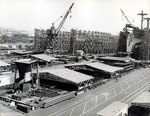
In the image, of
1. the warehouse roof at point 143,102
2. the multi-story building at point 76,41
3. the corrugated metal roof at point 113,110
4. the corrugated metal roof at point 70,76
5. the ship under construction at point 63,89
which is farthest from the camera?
the multi-story building at point 76,41

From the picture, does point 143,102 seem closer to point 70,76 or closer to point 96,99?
point 96,99

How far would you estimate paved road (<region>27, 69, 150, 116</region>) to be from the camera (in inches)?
536

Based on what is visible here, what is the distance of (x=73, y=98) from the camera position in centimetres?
1662

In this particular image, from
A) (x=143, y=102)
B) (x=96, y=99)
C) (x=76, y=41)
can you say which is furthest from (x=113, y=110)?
(x=76, y=41)

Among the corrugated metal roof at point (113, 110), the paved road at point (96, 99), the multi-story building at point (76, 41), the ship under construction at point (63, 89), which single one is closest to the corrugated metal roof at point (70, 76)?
the ship under construction at point (63, 89)

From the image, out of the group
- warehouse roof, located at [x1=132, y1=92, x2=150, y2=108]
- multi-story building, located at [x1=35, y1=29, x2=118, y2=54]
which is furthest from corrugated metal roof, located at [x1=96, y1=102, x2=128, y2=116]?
multi-story building, located at [x1=35, y1=29, x2=118, y2=54]

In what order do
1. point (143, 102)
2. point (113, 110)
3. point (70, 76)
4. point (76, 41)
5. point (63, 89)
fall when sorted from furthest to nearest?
1. point (76, 41)
2. point (70, 76)
3. point (63, 89)
4. point (143, 102)
5. point (113, 110)

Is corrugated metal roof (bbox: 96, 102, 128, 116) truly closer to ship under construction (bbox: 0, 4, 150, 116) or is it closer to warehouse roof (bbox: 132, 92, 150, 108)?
ship under construction (bbox: 0, 4, 150, 116)

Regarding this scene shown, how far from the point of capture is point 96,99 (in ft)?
54.3

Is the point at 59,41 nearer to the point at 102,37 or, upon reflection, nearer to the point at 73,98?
the point at 102,37

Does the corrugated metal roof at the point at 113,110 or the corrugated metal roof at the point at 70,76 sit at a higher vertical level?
the corrugated metal roof at the point at 70,76

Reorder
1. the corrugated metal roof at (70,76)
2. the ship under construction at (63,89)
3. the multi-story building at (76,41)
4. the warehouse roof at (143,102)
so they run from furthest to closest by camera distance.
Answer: the multi-story building at (76,41)
the corrugated metal roof at (70,76)
the ship under construction at (63,89)
the warehouse roof at (143,102)

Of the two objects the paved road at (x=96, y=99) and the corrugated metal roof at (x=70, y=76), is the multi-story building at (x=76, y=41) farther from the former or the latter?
the corrugated metal roof at (x=70, y=76)

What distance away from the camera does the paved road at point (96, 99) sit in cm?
1361
